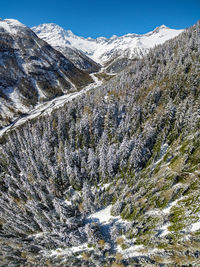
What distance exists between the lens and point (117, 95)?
102m

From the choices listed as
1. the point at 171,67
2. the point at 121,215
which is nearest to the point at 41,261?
the point at 121,215

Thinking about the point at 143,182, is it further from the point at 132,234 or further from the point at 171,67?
the point at 171,67

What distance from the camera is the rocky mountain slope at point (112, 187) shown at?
3391 cm

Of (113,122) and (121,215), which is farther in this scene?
(113,122)

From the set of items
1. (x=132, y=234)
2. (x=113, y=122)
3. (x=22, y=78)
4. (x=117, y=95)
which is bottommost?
(x=132, y=234)

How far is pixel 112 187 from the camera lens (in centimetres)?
5259

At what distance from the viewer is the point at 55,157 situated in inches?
2766

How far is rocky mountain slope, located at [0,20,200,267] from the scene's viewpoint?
3391cm

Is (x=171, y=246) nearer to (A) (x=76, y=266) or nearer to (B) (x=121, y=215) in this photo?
(B) (x=121, y=215)

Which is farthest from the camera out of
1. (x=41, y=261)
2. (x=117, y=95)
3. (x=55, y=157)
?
(x=117, y=95)

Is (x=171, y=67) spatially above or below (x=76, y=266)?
above

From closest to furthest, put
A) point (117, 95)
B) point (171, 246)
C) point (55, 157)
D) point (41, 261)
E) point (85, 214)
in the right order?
point (171, 246), point (41, 261), point (85, 214), point (55, 157), point (117, 95)

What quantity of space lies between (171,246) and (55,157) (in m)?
57.6

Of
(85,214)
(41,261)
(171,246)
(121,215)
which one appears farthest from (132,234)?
(41,261)
